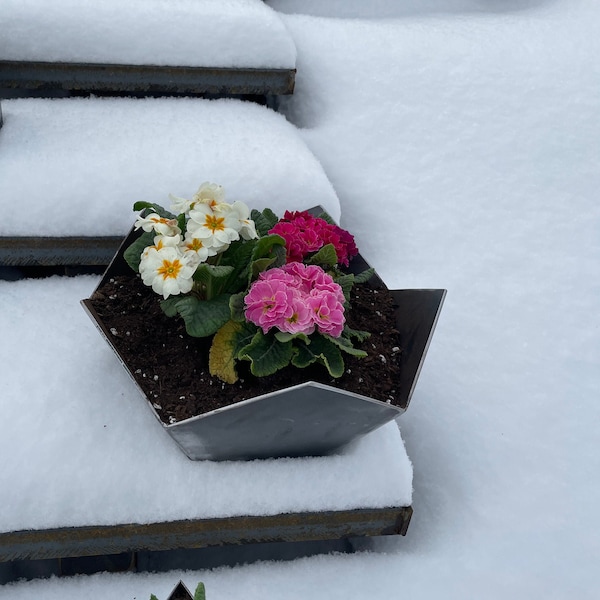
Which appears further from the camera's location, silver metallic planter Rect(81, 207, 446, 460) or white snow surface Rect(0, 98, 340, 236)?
white snow surface Rect(0, 98, 340, 236)

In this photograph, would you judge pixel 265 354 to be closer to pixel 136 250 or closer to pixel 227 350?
pixel 227 350

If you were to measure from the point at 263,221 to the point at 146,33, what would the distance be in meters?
0.81

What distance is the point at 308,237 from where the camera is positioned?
1.24m

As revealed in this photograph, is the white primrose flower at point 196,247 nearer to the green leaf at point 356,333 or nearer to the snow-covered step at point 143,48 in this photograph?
the green leaf at point 356,333

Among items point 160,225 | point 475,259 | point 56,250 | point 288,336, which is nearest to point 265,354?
point 288,336

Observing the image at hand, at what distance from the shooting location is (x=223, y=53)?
6.12 ft

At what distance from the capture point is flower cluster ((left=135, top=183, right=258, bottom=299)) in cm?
109

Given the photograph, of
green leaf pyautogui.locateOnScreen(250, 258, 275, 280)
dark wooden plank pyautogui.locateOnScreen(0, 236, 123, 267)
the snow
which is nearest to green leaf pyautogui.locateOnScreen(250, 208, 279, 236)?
green leaf pyautogui.locateOnScreen(250, 258, 275, 280)

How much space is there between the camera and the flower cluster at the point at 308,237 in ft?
4.04

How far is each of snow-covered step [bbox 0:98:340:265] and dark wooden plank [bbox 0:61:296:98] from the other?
0.21ft

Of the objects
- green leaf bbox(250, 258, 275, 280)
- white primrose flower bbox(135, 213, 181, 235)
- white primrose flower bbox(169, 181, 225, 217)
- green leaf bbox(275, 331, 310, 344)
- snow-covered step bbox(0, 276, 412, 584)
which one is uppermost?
white primrose flower bbox(169, 181, 225, 217)

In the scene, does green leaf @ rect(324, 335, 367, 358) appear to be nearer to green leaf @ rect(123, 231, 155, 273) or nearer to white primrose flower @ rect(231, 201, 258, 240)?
white primrose flower @ rect(231, 201, 258, 240)

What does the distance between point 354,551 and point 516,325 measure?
0.67 m

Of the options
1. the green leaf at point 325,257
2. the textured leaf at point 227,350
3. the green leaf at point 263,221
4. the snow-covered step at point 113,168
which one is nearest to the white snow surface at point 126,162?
the snow-covered step at point 113,168
